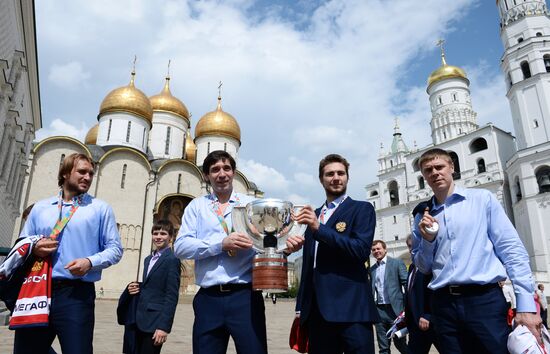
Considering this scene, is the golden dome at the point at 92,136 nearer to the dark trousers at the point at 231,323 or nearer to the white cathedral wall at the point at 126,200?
the white cathedral wall at the point at 126,200

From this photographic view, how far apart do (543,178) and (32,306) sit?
32.5 m

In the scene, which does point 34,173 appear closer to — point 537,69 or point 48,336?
point 48,336

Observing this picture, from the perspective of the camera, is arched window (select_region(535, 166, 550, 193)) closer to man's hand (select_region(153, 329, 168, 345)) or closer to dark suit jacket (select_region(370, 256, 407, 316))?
dark suit jacket (select_region(370, 256, 407, 316))

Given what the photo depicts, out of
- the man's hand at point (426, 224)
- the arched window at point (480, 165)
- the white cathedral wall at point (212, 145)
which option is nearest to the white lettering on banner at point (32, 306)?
the man's hand at point (426, 224)

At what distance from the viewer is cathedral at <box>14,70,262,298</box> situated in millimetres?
21781

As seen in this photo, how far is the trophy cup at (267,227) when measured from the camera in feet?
7.30

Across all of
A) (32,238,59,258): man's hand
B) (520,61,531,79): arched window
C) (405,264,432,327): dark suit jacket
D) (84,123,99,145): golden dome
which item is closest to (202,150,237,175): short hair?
(32,238,59,258): man's hand

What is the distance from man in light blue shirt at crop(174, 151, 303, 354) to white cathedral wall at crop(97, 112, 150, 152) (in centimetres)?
2495

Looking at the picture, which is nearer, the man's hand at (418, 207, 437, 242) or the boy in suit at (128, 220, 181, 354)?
the man's hand at (418, 207, 437, 242)

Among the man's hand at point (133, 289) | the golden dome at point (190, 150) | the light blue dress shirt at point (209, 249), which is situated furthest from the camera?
the golden dome at point (190, 150)

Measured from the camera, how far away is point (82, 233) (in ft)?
8.34

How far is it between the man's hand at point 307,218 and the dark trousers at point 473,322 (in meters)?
0.97

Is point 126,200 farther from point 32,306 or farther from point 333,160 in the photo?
point 333,160

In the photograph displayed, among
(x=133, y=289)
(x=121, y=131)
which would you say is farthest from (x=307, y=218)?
(x=121, y=131)
